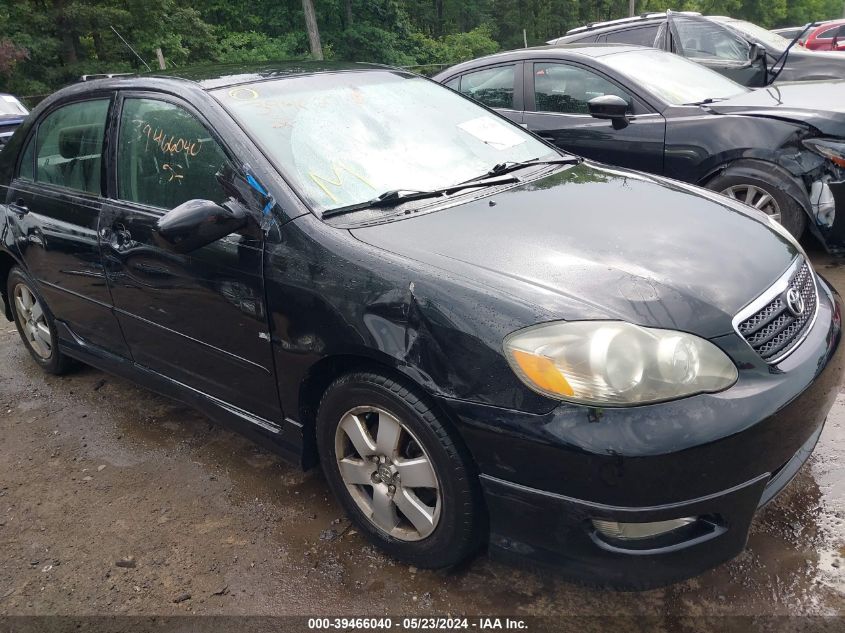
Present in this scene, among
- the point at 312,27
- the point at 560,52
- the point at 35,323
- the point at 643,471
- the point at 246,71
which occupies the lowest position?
the point at 35,323

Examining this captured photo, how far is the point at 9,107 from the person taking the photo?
10.9m

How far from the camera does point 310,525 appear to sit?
2.69m

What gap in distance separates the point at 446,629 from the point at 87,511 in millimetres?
1674

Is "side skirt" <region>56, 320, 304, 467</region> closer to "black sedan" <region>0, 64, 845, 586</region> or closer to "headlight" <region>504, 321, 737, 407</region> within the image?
"black sedan" <region>0, 64, 845, 586</region>

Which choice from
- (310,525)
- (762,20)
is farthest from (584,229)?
(762,20)

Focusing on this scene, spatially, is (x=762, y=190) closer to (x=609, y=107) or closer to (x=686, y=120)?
(x=686, y=120)

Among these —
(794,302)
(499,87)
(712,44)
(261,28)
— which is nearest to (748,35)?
(712,44)

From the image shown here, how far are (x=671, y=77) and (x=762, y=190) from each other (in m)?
1.29

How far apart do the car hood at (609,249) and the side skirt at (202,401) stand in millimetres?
859

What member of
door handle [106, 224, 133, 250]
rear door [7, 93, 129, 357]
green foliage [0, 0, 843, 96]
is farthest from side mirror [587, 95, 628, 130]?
door handle [106, 224, 133, 250]

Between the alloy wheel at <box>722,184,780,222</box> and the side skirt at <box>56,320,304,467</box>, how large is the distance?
3.40 meters

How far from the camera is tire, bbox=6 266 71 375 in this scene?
396cm

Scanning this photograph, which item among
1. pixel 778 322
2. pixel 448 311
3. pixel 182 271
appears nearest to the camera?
pixel 448 311

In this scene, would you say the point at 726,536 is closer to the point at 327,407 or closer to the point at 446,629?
the point at 446,629
